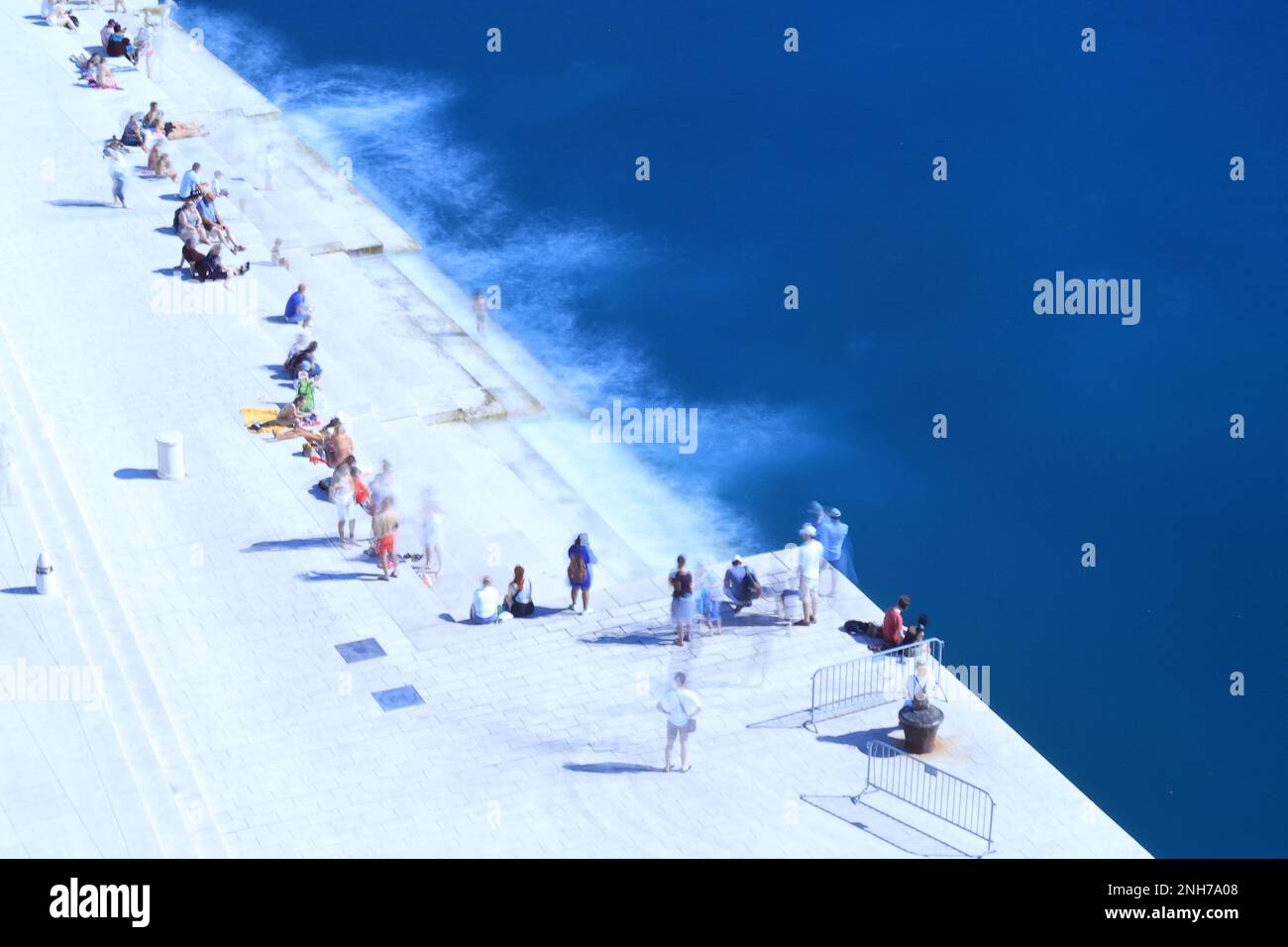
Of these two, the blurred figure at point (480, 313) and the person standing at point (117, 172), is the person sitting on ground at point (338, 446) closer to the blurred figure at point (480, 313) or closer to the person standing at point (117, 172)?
the blurred figure at point (480, 313)

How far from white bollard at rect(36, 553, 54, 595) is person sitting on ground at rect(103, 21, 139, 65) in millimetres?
27512

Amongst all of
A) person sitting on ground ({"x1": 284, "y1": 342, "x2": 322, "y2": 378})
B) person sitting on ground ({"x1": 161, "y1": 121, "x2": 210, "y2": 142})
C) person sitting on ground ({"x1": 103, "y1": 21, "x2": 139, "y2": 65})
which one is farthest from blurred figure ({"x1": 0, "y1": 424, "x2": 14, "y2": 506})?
person sitting on ground ({"x1": 103, "y1": 21, "x2": 139, "y2": 65})

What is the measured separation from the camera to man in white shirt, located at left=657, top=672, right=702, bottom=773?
28.3 metres

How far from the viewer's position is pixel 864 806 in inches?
1125

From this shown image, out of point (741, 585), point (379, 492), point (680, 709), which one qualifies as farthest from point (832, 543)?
point (379, 492)

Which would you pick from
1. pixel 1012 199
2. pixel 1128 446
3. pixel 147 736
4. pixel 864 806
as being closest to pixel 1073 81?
pixel 1012 199

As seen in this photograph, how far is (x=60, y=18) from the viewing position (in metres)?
57.2

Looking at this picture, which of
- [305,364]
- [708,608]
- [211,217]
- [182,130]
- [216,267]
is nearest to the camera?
[708,608]

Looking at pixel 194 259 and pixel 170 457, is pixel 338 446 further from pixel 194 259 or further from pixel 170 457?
pixel 194 259

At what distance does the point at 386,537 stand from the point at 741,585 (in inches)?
222

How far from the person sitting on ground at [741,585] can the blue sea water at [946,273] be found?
4745 mm

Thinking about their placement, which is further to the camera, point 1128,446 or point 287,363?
point 1128,446
